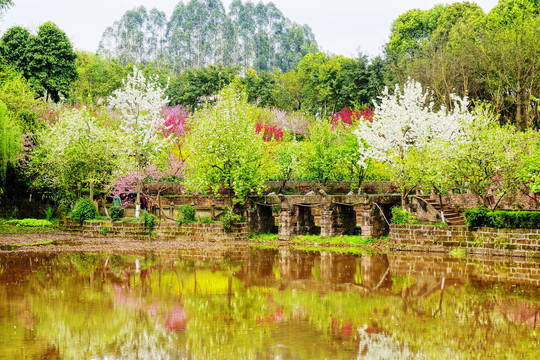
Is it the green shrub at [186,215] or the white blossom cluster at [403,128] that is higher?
the white blossom cluster at [403,128]

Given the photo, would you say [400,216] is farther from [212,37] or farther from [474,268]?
[212,37]

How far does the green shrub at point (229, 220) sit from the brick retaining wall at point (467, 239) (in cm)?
945

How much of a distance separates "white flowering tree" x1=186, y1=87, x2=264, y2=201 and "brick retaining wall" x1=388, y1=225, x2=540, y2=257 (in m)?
9.43

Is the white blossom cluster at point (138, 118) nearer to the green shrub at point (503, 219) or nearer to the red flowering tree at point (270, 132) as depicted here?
the red flowering tree at point (270, 132)

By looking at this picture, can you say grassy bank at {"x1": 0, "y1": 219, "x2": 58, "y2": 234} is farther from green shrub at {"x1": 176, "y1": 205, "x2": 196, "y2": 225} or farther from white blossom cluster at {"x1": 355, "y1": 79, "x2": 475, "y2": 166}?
white blossom cluster at {"x1": 355, "y1": 79, "x2": 475, "y2": 166}

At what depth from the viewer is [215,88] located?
240 feet

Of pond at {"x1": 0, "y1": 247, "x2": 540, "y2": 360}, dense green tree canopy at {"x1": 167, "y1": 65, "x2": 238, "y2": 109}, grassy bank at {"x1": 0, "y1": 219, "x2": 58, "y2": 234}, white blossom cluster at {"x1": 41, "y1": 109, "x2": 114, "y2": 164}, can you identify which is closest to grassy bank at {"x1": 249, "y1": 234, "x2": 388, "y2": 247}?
pond at {"x1": 0, "y1": 247, "x2": 540, "y2": 360}

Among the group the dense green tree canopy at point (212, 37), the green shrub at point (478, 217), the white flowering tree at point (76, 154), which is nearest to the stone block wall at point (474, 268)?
the green shrub at point (478, 217)

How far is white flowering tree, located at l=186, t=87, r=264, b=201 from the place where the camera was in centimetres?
3403

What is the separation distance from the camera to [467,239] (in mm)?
27141

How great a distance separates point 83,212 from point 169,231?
21.5ft

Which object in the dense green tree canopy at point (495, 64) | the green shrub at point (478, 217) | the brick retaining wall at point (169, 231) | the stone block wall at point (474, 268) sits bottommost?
the stone block wall at point (474, 268)

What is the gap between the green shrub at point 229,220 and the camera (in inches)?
1335

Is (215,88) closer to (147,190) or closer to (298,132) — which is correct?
(298,132)
